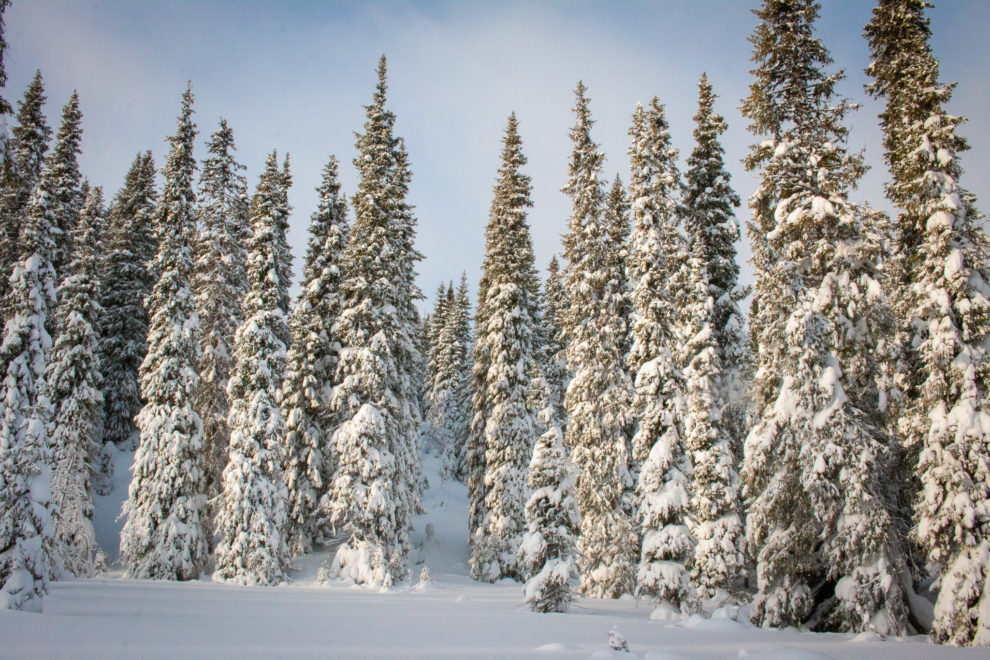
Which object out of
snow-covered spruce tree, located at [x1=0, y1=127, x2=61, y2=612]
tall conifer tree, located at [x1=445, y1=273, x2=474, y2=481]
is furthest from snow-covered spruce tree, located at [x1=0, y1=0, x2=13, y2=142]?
tall conifer tree, located at [x1=445, y1=273, x2=474, y2=481]

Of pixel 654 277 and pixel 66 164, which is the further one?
pixel 66 164

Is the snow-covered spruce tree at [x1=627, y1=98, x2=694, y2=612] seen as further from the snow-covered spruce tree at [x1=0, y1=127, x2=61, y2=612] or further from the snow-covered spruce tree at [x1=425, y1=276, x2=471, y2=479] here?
the snow-covered spruce tree at [x1=425, y1=276, x2=471, y2=479]

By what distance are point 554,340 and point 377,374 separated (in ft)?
68.3

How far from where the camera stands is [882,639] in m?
13.9

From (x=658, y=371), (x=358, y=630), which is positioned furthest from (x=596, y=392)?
(x=358, y=630)

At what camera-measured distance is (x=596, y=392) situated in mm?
24406

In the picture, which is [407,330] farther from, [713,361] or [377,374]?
[713,361]

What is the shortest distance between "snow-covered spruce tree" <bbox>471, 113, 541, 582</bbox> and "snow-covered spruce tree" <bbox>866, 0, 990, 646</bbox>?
16.2 meters

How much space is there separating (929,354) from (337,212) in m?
27.1

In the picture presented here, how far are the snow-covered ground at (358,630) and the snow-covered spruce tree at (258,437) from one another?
2974 mm

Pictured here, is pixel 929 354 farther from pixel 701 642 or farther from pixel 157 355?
pixel 157 355

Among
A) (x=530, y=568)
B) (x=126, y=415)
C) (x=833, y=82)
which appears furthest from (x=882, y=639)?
(x=126, y=415)

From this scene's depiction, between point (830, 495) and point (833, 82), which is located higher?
point (833, 82)

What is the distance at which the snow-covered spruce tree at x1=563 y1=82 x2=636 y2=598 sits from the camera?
2344 cm
